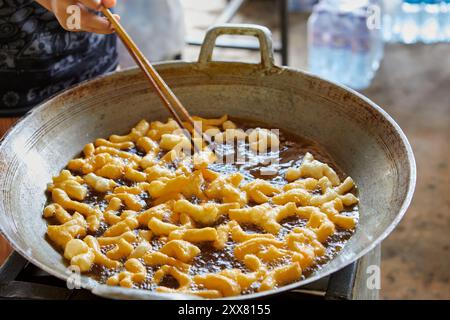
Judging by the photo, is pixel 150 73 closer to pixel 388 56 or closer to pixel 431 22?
pixel 388 56

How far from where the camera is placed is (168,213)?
54.6 inches

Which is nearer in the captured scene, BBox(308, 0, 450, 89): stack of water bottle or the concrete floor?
the concrete floor

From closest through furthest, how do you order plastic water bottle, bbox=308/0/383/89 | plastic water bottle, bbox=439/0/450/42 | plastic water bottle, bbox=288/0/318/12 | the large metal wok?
1. the large metal wok
2. plastic water bottle, bbox=308/0/383/89
3. plastic water bottle, bbox=439/0/450/42
4. plastic water bottle, bbox=288/0/318/12

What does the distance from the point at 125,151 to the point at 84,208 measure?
0.28 meters

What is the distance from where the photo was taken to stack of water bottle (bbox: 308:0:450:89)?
3494mm

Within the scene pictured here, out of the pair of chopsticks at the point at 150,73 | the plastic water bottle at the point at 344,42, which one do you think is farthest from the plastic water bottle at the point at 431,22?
the pair of chopsticks at the point at 150,73

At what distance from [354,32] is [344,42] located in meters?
0.09

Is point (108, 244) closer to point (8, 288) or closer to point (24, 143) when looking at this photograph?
point (8, 288)

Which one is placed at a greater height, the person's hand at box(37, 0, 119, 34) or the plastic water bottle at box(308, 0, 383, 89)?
the person's hand at box(37, 0, 119, 34)

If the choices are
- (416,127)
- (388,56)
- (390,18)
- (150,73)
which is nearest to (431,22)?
(390,18)

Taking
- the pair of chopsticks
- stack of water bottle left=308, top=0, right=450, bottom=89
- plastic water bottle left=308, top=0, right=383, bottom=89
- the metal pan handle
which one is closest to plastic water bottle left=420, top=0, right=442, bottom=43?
stack of water bottle left=308, top=0, right=450, bottom=89

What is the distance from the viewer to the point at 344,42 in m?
3.58

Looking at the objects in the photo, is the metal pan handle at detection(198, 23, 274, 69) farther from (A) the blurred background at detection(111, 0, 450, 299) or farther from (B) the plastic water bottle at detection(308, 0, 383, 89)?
(B) the plastic water bottle at detection(308, 0, 383, 89)

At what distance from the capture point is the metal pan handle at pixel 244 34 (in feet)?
5.24
